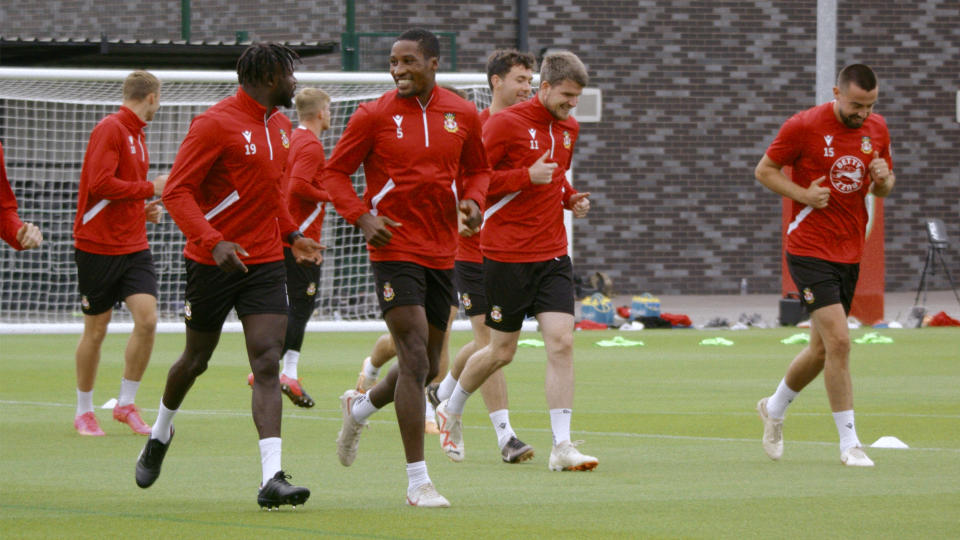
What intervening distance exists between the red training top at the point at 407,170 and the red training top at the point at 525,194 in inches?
45.8

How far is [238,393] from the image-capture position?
1337 centimetres

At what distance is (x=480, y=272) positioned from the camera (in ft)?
34.4

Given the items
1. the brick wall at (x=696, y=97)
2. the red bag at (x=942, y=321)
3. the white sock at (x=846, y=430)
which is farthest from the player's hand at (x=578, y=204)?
the brick wall at (x=696, y=97)

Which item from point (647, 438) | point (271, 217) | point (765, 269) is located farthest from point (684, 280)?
point (271, 217)

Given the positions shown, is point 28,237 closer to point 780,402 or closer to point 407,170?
point 407,170

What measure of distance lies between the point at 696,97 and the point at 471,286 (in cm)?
1833

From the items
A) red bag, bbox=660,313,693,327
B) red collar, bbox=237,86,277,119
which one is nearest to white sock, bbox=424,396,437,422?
red collar, bbox=237,86,277,119

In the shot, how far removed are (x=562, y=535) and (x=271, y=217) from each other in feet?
7.35

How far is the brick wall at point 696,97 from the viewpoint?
27.6 m

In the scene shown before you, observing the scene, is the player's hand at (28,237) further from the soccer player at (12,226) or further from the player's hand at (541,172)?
the player's hand at (541,172)

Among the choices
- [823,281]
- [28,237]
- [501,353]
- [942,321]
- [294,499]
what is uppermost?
[28,237]

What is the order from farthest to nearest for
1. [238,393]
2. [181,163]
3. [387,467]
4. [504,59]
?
[238,393], [504,59], [387,467], [181,163]

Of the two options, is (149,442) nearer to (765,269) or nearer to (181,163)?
(181,163)

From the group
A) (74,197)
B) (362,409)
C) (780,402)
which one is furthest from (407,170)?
(74,197)
